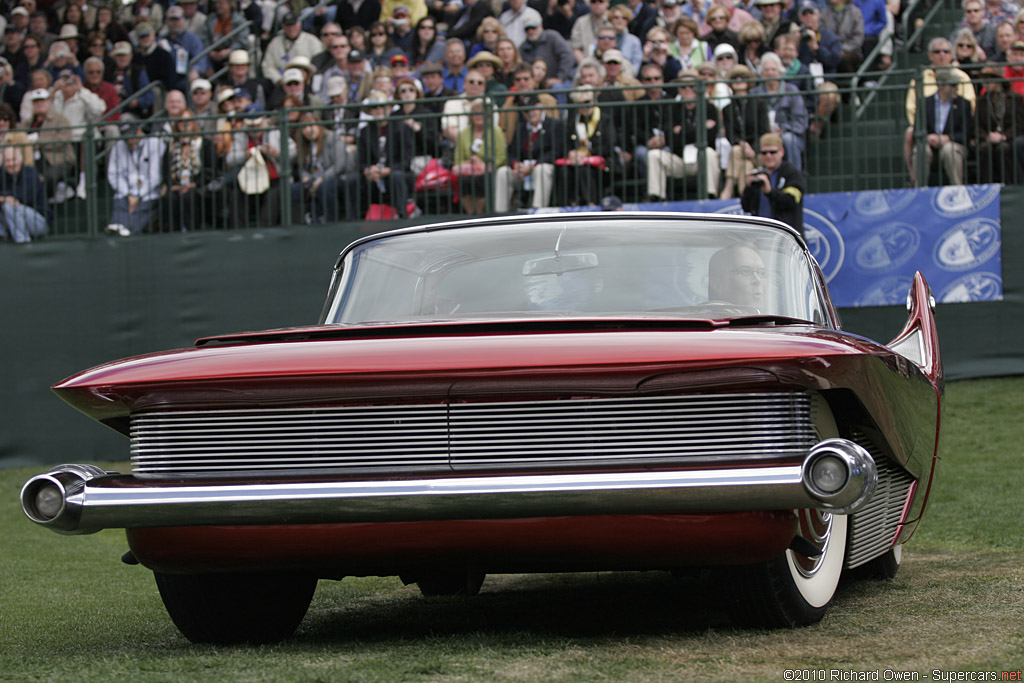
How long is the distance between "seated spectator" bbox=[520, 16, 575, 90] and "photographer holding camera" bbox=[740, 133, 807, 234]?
2.78 metres

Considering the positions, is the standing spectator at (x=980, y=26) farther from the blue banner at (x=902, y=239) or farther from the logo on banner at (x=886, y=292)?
the logo on banner at (x=886, y=292)

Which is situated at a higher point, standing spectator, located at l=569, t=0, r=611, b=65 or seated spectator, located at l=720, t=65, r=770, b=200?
standing spectator, located at l=569, t=0, r=611, b=65

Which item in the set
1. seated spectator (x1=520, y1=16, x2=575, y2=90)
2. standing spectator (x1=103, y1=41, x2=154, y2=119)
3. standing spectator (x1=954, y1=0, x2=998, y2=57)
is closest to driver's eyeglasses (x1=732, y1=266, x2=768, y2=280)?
seated spectator (x1=520, y1=16, x2=575, y2=90)

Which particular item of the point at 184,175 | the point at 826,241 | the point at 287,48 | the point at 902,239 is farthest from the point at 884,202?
the point at 287,48

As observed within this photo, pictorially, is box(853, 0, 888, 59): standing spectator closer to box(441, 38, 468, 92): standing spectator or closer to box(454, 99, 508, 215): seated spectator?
box(441, 38, 468, 92): standing spectator

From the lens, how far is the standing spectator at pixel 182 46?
1630 centimetres

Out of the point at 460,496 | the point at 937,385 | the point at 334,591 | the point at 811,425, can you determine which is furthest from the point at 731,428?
the point at 334,591

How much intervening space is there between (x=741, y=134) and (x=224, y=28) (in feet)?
25.5

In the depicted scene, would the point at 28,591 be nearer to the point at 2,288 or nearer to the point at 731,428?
the point at 731,428

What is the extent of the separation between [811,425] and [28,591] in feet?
13.0

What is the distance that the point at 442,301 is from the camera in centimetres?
478

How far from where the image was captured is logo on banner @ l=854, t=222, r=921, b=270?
1183 cm

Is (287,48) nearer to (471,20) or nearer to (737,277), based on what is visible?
(471,20)

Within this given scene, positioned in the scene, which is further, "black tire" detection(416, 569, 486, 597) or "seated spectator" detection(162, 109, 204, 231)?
"seated spectator" detection(162, 109, 204, 231)
